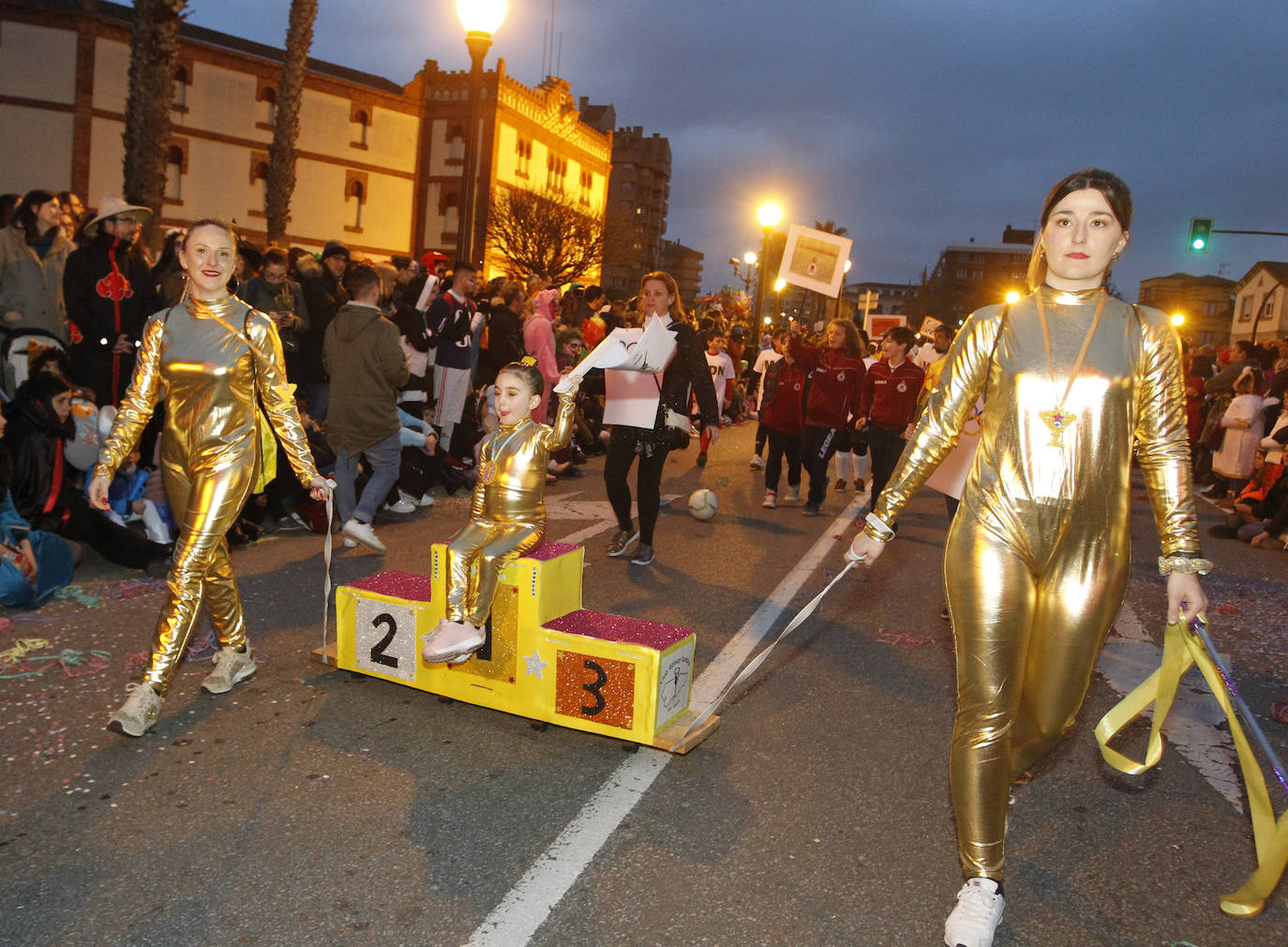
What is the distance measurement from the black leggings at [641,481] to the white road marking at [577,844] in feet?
8.06

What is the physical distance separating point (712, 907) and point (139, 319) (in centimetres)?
805

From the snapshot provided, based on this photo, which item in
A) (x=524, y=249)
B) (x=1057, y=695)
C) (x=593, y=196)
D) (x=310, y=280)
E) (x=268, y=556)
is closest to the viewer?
(x=1057, y=695)

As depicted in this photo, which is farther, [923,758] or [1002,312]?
[923,758]

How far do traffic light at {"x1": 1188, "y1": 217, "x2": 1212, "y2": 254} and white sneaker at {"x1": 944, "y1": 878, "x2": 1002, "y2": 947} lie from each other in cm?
2876

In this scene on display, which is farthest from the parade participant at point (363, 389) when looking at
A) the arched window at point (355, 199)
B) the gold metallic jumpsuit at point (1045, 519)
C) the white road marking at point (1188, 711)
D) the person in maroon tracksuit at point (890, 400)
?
the arched window at point (355, 199)

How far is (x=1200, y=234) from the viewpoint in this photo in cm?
2770

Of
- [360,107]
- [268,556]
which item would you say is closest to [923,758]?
[268,556]

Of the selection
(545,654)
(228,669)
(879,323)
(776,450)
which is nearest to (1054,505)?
(545,654)

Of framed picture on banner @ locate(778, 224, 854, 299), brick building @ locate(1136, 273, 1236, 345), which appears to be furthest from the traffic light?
brick building @ locate(1136, 273, 1236, 345)

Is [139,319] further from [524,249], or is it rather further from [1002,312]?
[524,249]

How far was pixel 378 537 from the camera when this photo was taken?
28.4 feet

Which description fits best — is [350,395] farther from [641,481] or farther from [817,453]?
[817,453]

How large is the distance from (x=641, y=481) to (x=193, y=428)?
4203 mm

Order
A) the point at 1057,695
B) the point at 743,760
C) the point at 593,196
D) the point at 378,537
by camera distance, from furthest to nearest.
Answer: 1. the point at 593,196
2. the point at 378,537
3. the point at 743,760
4. the point at 1057,695
